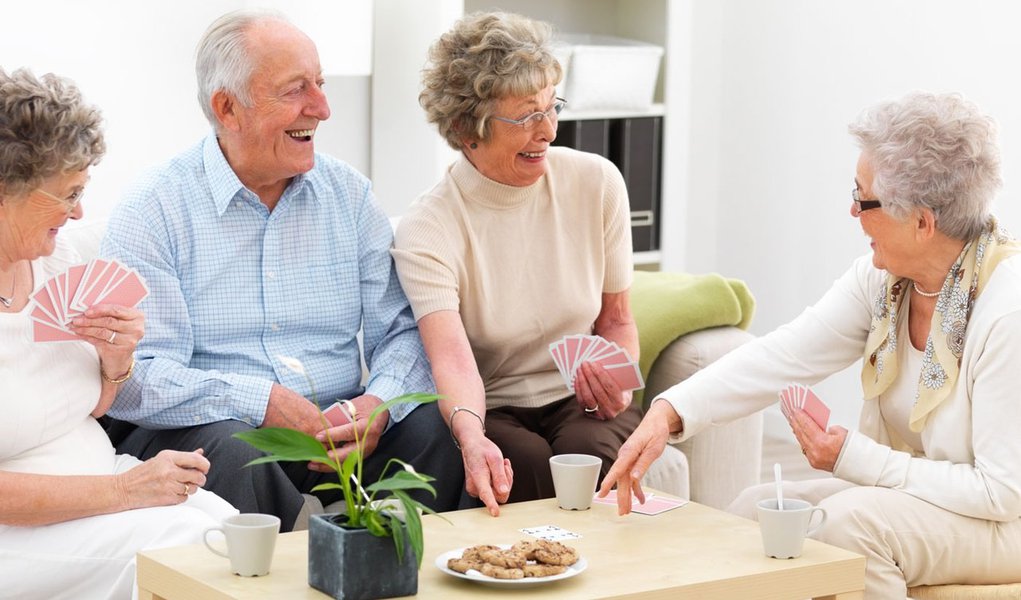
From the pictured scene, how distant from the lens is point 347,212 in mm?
3070

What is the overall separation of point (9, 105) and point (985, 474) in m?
1.69

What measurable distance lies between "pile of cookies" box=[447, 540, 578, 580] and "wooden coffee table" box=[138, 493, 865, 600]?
0.02 m

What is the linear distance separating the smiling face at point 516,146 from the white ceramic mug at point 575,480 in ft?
2.60

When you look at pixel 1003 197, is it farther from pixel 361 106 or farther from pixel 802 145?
pixel 361 106

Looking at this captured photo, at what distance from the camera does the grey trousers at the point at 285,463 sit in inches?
106

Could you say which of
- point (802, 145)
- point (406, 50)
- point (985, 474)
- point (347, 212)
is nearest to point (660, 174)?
point (802, 145)

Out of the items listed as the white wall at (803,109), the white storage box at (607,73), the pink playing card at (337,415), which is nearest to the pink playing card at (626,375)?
the pink playing card at (337,415)

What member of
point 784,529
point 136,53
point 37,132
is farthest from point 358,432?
point 136,53

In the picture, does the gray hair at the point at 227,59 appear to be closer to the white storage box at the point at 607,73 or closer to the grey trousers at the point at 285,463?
the grey trousers at the point at 285,463

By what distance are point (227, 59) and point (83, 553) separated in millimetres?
1056

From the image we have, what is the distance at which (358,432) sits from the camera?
287 centimetres

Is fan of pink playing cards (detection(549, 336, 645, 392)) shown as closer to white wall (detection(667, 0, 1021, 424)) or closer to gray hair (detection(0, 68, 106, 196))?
gray hair (detection(0, 68, 106, 196))

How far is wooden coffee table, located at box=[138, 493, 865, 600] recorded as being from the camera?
2.02 m

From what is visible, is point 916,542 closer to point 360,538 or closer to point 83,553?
point 360,538
